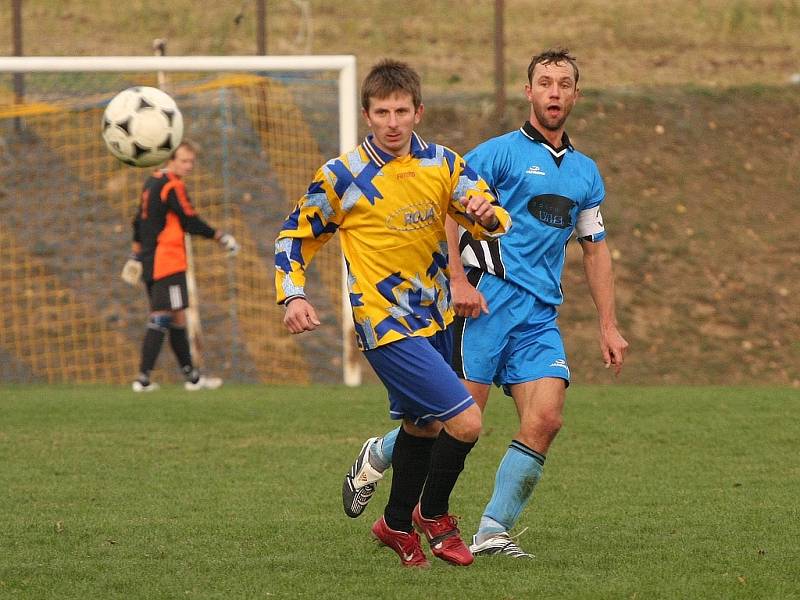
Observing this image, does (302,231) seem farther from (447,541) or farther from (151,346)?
(151,346)

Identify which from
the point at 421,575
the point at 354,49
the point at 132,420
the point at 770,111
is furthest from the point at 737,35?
the point at 421,575

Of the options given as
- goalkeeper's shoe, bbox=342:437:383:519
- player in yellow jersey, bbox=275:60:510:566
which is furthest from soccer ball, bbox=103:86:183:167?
player in yellow jersey, bbox=275:60:510:566

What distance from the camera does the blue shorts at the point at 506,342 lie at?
5.54 meters

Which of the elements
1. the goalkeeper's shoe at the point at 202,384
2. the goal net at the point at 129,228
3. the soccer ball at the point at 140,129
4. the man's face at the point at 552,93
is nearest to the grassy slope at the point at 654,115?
the goal net at the point at 129,228

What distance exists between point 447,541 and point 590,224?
147cm

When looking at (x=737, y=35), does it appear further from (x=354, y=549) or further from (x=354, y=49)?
(x=354, y=549)

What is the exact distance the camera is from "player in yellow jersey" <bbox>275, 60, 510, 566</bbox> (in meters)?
5.01

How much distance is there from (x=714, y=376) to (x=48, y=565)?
32.6 ft

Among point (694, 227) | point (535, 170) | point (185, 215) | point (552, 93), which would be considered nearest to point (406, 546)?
point (535, 170)

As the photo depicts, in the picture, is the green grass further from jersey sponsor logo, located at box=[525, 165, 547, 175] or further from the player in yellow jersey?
jersey sponsor logo, located at box=[525, 165, 547, 175]

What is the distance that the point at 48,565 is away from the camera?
5242 mm

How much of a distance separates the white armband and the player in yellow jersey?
77 cm

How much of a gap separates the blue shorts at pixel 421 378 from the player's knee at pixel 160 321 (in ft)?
22.6

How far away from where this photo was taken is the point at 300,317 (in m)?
4.85
